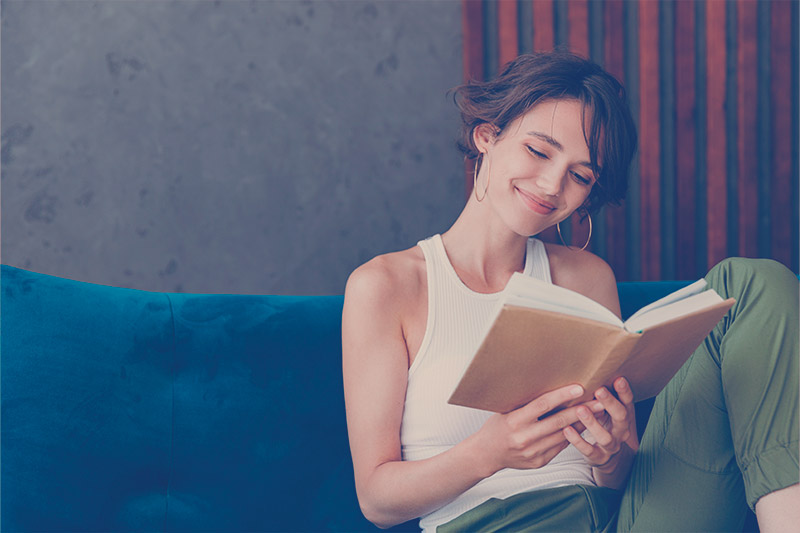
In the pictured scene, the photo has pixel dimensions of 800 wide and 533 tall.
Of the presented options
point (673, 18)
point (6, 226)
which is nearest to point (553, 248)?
point (673, 18)

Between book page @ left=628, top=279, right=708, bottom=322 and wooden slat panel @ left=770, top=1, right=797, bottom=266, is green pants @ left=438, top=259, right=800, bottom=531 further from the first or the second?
wooden slat panel @ left=770, top=1, right=797, bottom=266

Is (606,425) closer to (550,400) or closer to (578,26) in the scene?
(550,400)

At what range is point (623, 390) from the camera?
0.79 meters

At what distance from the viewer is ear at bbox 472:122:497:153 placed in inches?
47.8

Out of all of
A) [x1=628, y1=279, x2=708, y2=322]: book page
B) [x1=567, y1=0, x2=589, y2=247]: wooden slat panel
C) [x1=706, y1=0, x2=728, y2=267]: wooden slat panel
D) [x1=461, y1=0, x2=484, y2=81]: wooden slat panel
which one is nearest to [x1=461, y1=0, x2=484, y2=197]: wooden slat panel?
[x1=461, y1=0, x2=484, y2=81]: wooden slat panel

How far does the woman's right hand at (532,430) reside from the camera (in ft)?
2.53

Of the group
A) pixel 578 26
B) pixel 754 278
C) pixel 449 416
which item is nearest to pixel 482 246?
pixel 449 416

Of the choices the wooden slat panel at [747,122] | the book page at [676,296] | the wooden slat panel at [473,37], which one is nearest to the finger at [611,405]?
the book page at [676,296]

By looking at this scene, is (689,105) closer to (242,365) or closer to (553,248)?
(553,248)

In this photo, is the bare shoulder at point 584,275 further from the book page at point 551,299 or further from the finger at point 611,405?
the book page at point 551,299

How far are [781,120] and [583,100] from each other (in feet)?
3.69

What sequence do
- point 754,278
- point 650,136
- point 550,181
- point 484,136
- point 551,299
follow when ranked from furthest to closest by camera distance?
point 650,136
point 484,136
point 550,181
point 754,278
point 551,299

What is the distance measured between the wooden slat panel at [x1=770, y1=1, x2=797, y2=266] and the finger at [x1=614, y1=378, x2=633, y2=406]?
1.47 meters

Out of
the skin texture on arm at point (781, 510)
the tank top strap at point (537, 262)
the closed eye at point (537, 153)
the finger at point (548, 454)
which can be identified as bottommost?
the skin texture on arm at point (781, 510)
